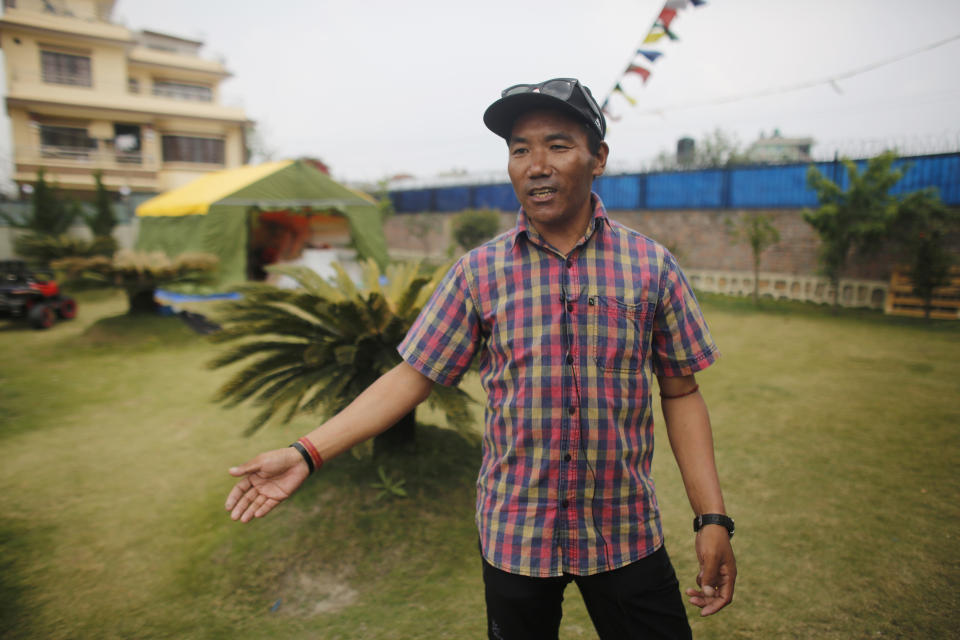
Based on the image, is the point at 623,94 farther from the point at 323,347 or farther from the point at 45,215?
the point at 45,215

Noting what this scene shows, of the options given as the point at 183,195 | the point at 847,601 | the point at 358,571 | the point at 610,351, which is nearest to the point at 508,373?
the point at 610,351

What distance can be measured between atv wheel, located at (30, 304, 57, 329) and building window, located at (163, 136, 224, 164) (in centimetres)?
1686

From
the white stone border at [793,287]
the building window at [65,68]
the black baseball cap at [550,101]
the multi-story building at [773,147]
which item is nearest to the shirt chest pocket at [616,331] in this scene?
the black baseball cap at [550,101]

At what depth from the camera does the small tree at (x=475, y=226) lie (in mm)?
17984

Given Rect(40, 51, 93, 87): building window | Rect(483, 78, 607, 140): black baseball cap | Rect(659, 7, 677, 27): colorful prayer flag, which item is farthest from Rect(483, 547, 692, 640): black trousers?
Rect(40, 51, 93, 87): building window

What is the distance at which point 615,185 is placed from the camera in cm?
1702

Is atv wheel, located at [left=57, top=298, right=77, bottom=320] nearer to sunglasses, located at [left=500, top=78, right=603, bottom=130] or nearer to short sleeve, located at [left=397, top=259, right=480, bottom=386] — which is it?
Answer: short sleeve, located at [left=397, top=259, right=480, bottom=386]

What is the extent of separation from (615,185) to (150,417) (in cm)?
1481

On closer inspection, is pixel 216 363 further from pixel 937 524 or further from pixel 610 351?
pixel 937 524

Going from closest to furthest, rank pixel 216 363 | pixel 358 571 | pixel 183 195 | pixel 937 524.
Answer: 1. pixel 358 571
2. pixel 937 524
3. pixel 216 363
4. pixel 183 195

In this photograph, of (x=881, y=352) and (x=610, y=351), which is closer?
(x=610, y=351)

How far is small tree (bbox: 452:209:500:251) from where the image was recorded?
59.0ft

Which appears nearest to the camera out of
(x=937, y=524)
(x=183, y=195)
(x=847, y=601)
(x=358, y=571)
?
(x=847, y=601)

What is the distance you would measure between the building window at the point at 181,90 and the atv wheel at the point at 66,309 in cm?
1855
